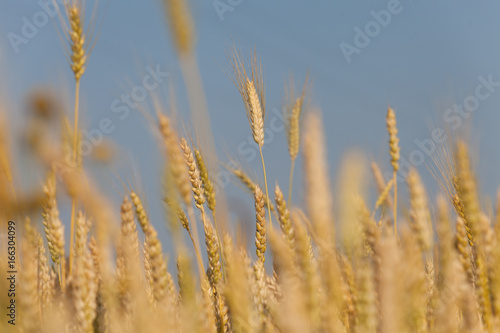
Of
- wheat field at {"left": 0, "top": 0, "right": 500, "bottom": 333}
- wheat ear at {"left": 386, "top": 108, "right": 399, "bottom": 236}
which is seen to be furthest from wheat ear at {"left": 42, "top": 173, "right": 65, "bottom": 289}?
wheat ear at {"left": 386, "top": 108, "right": 399, "bottom": 236}

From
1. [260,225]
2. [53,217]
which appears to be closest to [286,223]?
[260,225]

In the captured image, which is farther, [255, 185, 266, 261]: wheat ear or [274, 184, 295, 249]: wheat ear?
[255, 185, 266, 261]: wheat ear

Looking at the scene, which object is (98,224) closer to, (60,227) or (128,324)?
(60,227)

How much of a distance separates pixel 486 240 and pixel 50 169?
139 centimetres

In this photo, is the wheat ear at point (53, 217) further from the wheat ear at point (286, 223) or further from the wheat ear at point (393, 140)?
the wheat ear at point (393, 140)

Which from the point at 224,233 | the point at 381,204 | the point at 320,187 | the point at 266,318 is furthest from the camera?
the point at 381,204

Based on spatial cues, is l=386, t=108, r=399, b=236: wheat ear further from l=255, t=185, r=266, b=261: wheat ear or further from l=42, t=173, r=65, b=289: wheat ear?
l=42, t=173, r=65, b=289: wheat ear

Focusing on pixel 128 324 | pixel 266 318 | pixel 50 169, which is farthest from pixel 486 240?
pixel 50 169

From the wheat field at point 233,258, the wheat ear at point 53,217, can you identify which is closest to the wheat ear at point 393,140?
the wheat field at point 233,258

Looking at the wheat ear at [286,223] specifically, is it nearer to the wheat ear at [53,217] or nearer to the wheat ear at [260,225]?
the wheat ear at [260,225]

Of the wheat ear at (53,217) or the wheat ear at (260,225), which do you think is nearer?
the wheat ear at (53,217)

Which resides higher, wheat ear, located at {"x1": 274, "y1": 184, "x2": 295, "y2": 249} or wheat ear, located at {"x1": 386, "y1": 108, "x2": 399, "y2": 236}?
wheat ear, located at {"x1": 386, "y1": 108, "x2": 399, "y2": 236}

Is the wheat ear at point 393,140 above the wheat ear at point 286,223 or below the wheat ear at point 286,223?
above

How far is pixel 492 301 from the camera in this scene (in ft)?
4.49
